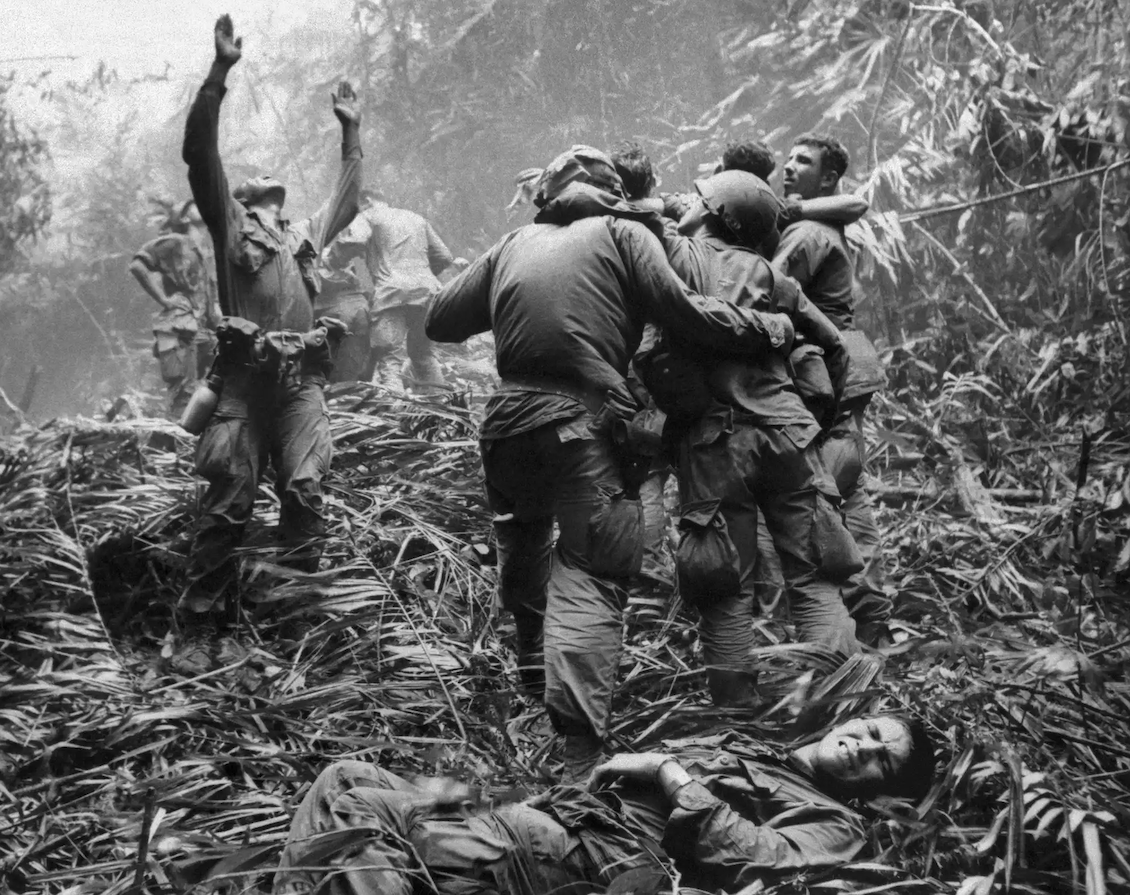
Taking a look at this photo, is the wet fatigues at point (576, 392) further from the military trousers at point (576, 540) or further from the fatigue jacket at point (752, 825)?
the fatigue jacket at point (752, 825)

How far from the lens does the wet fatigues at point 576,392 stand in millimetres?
3303

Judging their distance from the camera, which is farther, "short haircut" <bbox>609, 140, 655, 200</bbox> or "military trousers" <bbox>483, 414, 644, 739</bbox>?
"short haircut" <bbox>609, 140, 655, 200</bbox>

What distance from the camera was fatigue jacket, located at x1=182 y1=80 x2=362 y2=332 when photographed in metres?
4.16

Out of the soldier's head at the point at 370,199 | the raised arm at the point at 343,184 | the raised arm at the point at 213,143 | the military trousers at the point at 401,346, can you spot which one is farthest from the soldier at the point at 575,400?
the soldier's head at the point at 370,199

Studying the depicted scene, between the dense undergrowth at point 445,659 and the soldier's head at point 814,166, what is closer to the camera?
the dense undergrowth at point 445,659

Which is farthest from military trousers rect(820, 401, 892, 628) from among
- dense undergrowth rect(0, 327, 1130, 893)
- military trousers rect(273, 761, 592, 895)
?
military trousers rect(273, 761, 592, 895)

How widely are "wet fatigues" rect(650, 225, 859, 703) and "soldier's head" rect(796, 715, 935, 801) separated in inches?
27.3

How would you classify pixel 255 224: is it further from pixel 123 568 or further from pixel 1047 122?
pixel 1047 122

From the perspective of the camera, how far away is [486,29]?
14102mm

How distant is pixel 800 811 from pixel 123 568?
3.48 metres

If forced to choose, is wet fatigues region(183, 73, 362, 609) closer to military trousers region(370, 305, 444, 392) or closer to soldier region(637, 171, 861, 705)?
soldier region(637, 171, 861, 705)

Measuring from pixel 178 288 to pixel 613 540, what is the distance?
21.2 feet

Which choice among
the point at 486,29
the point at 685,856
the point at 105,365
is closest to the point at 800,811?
the point at 685,856

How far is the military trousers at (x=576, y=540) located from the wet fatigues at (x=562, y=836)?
0.52m
